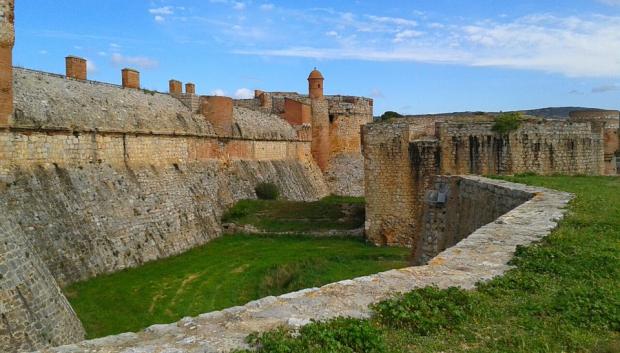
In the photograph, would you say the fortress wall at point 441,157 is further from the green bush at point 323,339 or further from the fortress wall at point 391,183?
the green bush at point 323,339

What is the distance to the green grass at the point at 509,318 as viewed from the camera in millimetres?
4000

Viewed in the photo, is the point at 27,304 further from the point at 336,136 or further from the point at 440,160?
the point at 336,136

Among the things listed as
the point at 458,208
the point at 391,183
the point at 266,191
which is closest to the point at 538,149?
the point at 391,183

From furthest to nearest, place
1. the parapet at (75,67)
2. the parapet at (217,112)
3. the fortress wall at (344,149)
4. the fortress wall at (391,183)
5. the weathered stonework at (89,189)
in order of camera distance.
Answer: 1. the fortress wall at (344,149)
2. the parapet at (217,112)
3. the parapet at (75,67)
4. the fortress wall at (391,183)
5. the weathered stonework at (89,189)

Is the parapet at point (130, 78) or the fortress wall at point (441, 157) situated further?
the parapet at point (130, 78)

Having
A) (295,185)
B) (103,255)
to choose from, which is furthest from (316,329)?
(295,185)

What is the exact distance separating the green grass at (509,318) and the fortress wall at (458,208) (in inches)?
177

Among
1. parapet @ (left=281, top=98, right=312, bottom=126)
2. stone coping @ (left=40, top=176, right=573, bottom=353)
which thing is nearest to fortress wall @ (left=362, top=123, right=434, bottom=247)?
stone coping @ (left=40, top=176, right=573, bottom=353)

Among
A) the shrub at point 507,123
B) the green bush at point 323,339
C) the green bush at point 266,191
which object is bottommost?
the green bush at point 266,191

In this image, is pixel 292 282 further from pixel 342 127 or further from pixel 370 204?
pixel 342 127

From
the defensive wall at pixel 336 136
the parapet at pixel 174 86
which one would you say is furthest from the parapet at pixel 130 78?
the defensive wall at pixel 336 136

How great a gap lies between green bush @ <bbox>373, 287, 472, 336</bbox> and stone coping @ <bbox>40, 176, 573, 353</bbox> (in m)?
0.19

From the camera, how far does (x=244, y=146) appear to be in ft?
107

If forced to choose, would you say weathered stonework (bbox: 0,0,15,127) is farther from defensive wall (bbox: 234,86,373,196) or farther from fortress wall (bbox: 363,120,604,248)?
defensive wall (bbox: 234,86,373,196)
